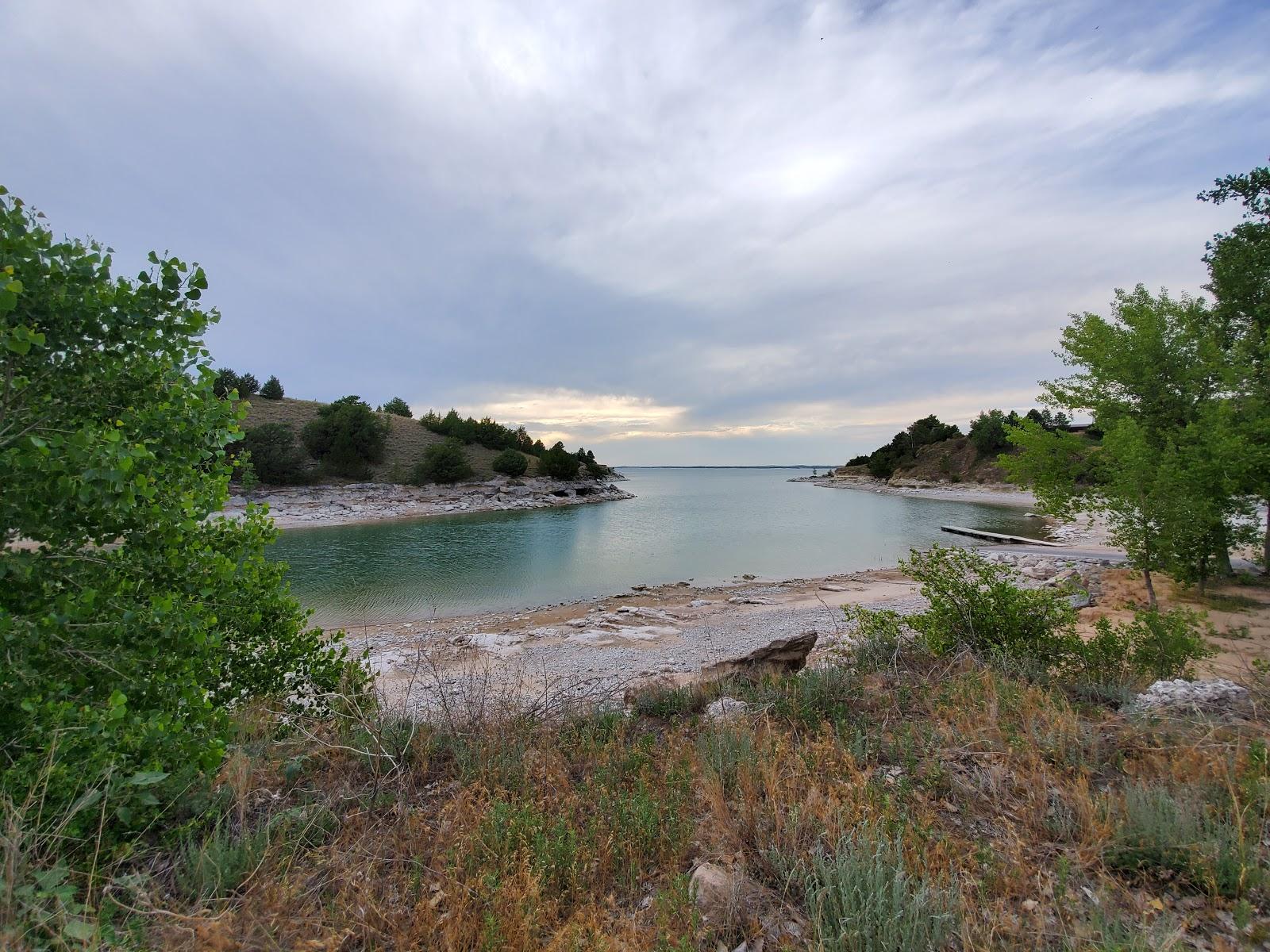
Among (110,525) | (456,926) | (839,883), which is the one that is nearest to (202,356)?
(110,525)

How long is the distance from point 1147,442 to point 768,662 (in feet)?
43.2

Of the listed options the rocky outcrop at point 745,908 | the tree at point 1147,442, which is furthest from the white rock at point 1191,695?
the tree at point 1147,442

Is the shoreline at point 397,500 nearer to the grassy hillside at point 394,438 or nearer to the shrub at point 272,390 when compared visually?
the grassy hillside at point 394,438

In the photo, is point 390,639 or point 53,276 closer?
point 53,276

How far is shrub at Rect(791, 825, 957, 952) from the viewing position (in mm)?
2104

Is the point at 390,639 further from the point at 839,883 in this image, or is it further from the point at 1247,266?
the point at 1247,266

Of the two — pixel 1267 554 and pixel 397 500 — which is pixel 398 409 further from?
pixel 1267 554

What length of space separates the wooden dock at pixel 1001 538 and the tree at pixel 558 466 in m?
44.0

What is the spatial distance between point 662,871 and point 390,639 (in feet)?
41.7

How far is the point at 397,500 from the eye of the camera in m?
50.4

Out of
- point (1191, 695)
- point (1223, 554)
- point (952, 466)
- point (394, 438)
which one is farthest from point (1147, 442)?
point (952, 466)

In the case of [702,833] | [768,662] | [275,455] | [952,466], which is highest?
[275,455]

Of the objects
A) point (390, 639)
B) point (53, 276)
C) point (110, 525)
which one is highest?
point (53, 276)

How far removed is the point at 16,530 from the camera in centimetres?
269
